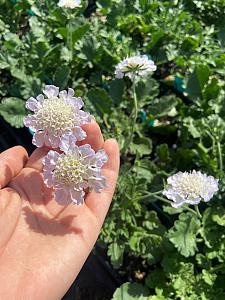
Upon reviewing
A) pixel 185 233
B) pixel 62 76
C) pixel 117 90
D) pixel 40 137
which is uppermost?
pixel 40 137

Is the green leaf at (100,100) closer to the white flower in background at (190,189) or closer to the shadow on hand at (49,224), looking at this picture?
the white flower in background at (190,189)

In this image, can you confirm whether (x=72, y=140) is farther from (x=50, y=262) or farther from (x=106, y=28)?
(x=106, y=28)

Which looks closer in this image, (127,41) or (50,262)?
(50,262)

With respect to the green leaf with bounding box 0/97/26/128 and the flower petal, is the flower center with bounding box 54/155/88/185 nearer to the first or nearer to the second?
the flower petal

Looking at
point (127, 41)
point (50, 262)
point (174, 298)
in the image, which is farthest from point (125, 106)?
point (50, 262)

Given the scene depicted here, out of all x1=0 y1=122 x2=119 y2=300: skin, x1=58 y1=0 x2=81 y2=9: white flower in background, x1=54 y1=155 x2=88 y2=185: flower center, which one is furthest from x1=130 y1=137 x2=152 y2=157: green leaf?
x1=54 y1=155 x2=88 y2=185: flower center

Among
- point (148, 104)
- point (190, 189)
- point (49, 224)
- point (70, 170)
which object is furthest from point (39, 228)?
point (148, 104)

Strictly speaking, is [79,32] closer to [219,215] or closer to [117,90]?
[117,90]
